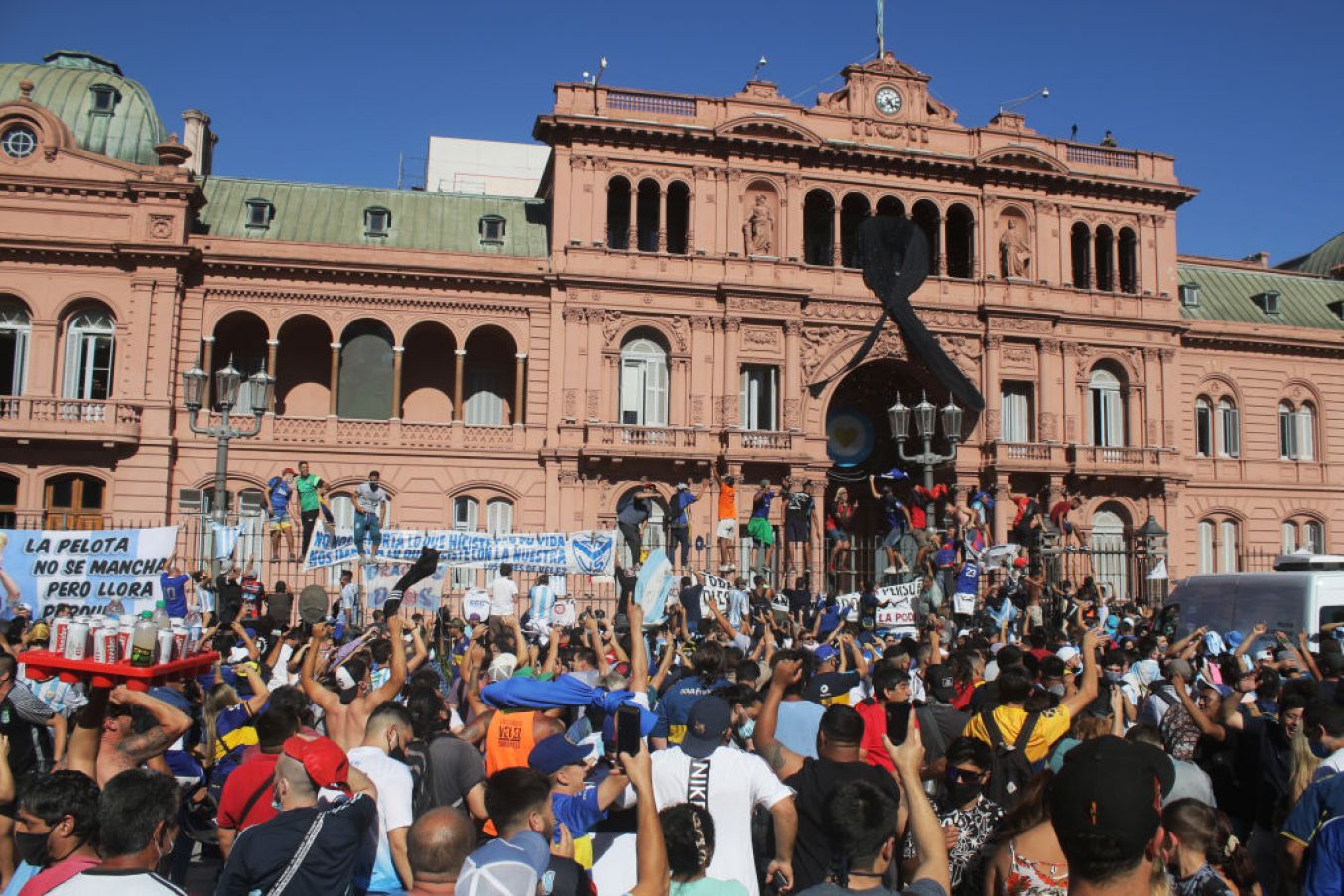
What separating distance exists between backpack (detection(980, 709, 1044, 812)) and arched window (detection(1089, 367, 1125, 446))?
33363 mm

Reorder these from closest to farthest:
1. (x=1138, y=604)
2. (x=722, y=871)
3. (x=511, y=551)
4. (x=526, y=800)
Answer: (x=526, y=800)
(x=722, y=871)
(x=511, y=551)
(x=1138, y=604)

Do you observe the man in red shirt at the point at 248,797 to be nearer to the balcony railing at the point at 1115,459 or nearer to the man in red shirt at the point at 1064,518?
the man in red shirt at the point at 1064,518

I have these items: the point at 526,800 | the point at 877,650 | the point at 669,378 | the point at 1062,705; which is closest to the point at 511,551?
the point at 877,650

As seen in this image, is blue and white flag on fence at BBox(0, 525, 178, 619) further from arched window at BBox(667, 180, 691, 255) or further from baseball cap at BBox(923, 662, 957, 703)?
arched window at BBox(667, 180, 691, 255)

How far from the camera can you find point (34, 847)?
5465 mm

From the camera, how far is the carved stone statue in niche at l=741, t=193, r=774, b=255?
35.8 metres

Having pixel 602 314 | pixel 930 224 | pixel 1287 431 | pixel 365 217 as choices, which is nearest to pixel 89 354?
pixel 365 217

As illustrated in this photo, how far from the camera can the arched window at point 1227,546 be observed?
40.7m

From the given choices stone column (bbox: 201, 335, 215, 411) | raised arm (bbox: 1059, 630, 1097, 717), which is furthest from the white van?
stone column (bbox: 201, 335, 215, 411)

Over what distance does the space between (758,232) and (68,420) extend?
2113 cm

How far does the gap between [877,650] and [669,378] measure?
A: 21.6 m

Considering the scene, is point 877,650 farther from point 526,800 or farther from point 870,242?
point 870,242

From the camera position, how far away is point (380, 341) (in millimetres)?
35250

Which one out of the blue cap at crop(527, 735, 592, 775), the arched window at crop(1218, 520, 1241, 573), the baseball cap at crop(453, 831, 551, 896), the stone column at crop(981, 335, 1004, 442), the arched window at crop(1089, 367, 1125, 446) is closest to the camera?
the baseball cap at crop(453, 831, 551, 896)
